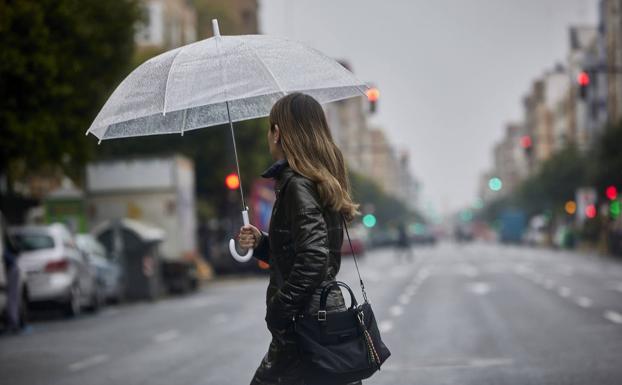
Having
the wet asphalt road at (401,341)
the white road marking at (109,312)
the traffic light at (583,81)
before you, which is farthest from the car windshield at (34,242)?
the traffic light at (583,81)

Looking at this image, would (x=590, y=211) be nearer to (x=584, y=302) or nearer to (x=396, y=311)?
(x=584, y=302)

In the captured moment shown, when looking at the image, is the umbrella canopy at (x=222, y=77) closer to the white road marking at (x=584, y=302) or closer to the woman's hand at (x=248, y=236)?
the woman's hand at (x=248, y=236)

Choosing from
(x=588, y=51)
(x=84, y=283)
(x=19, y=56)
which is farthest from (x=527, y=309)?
(x=588, y=51)

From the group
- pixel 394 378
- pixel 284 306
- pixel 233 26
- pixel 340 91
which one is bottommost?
pixel 394 378

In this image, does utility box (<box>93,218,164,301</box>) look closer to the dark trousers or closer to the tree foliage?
the dark trousers

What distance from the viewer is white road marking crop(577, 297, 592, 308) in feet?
68.0

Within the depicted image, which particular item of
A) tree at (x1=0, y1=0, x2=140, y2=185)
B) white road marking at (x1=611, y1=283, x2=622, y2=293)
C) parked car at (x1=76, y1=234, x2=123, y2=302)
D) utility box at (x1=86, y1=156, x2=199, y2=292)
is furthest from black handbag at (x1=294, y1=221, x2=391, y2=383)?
utility box at (x1=86, y1=156, x2=199, y2=292)

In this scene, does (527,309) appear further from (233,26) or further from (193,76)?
(233,26)

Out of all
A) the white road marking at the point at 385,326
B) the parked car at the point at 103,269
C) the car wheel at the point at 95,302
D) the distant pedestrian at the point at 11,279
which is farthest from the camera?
the parked car at the point at 103,269

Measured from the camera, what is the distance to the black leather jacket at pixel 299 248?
16.1ft

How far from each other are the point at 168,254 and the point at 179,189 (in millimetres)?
1978

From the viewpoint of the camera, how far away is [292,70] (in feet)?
20.0

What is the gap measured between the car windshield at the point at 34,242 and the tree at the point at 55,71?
1.94 metres

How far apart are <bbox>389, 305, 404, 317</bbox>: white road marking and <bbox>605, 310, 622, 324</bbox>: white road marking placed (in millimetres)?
3117
